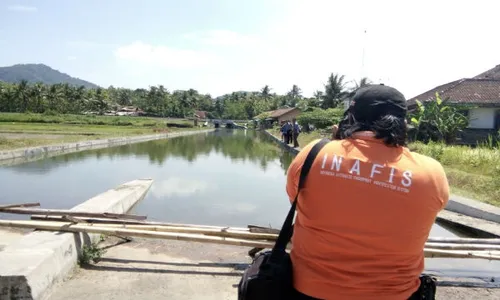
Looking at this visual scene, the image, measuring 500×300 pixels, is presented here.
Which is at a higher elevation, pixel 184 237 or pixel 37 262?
pixel 37 262

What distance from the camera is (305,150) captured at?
5.57ft

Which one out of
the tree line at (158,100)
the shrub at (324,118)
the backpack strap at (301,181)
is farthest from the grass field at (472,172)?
the tree line at (158,100)

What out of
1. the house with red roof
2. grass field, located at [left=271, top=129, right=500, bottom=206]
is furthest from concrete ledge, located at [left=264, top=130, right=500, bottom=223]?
the house with red roof

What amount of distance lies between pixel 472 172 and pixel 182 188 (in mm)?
7619

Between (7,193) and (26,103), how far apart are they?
63.5 m

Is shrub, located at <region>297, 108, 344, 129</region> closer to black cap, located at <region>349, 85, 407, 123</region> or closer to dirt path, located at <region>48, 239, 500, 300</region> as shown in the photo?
dirt path, located at <region>48, 239, 500, 300</region>

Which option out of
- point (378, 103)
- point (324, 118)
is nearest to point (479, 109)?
point (324, 118)

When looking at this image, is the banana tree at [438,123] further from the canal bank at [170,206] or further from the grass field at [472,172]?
the canal bank at [170,206]

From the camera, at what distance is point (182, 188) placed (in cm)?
1127

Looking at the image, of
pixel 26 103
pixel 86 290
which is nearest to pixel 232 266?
pixel 86 290

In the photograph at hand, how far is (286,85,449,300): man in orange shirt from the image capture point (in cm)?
157

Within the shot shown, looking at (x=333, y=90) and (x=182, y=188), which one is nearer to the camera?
(x=182, y=188)

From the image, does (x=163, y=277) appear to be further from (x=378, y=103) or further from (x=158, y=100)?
(x=158, y=100)

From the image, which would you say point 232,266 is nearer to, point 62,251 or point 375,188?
point 62,251
